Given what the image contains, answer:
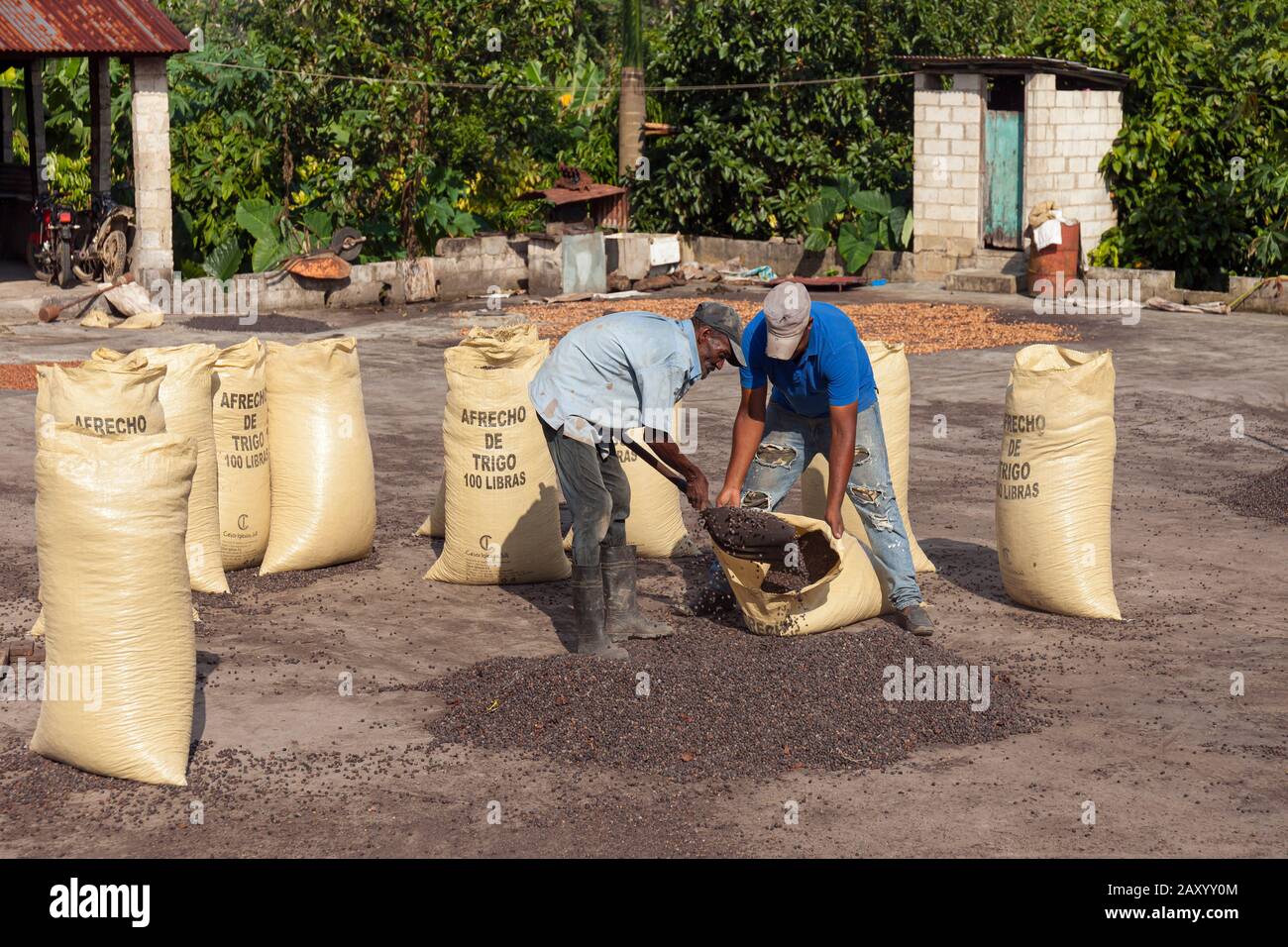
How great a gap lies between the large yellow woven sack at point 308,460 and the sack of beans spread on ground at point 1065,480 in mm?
3070

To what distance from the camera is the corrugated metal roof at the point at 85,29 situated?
15.9 metres

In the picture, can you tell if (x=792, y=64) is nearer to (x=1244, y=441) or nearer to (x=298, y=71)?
(x=298, y=71)

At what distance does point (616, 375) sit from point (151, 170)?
12.7 metres

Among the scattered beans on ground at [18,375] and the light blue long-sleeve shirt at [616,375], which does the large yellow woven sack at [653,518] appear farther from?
the scattered beans on ground at [18,375]

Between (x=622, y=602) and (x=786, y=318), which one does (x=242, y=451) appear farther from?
(x=786, y=318)

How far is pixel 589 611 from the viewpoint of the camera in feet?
19.9

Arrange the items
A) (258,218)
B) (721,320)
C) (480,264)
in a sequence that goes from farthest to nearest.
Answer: (480,264) < (258,218) < (721,320)

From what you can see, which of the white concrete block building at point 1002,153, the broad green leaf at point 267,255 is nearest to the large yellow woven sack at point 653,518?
the broad green leaf at point 267,255

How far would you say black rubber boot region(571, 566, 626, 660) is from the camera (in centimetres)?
602

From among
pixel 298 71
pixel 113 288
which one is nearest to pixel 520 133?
Result: pixel 298 71

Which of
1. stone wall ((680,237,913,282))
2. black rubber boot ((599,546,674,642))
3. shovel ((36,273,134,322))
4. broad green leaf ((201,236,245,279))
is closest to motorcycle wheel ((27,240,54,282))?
shovel ((36,273,134,322))

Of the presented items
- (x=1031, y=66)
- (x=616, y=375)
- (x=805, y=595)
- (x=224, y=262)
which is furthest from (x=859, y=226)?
(x=616, y=375)

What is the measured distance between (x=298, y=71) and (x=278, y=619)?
13685 millimetres

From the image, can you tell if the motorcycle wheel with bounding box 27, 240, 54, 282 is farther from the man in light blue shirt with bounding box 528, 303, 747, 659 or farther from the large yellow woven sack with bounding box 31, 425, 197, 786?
the large yellow woven sack with bounding box 31, 425, 197, 786
